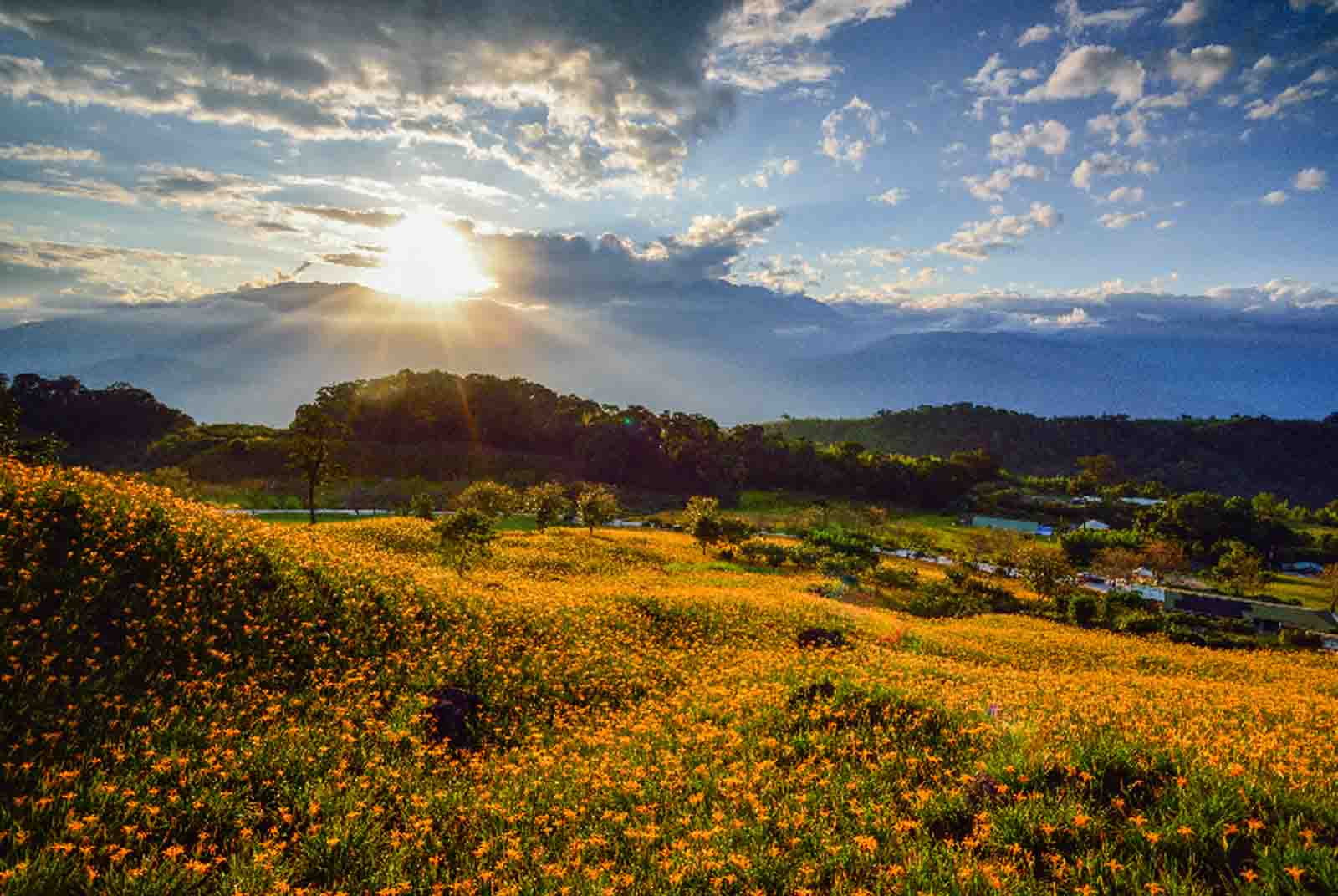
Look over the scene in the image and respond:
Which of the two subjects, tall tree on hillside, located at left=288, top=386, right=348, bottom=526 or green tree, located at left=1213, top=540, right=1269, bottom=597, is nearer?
tall tree on hillside, located at left=288, top=386, right=348, bottom=526

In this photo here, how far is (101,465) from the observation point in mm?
92750

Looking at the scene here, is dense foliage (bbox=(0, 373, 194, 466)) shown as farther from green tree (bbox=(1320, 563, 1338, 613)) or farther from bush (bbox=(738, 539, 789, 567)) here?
green tree (bbox=(1320, 563, 1338, 613))

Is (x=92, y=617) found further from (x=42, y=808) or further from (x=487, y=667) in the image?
(x=487, y=667)

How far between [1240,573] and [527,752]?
8781cm

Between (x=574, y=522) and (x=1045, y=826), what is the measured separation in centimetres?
6515

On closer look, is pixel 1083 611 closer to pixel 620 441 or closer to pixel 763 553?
pixel 763 553

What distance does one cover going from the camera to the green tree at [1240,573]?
218ft

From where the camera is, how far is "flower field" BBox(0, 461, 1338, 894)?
21.7 feet

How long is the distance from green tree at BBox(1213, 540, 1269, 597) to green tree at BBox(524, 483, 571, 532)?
73.0 m

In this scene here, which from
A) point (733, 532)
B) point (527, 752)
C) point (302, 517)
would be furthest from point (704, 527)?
point (527, 752)

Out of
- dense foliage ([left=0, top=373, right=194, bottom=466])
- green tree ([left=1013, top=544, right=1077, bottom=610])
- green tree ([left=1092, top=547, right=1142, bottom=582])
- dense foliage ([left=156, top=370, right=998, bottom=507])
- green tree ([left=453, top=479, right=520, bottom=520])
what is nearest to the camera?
green tree ([left=1013, top=544, right=1077, bottom=610])

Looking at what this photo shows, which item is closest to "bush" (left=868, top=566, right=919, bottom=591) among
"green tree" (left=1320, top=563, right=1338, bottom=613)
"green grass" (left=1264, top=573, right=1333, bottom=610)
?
"green tree" (left=1320, top=563, right=1338, bottom=613)

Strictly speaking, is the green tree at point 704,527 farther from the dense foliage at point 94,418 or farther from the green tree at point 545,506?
the dense foliage at point 94,418

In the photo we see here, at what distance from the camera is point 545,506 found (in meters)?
55.0
